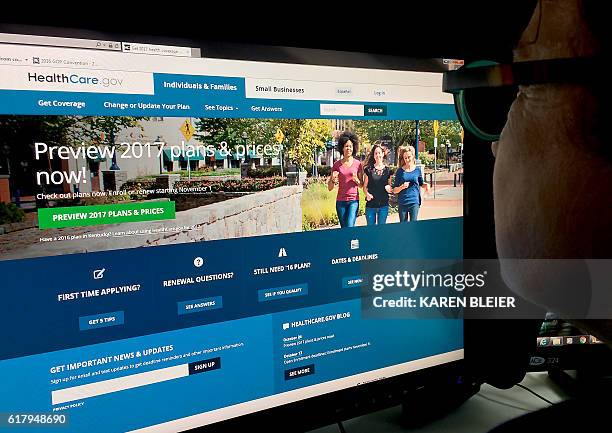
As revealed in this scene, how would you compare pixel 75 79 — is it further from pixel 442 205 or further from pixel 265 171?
pixel 442 205

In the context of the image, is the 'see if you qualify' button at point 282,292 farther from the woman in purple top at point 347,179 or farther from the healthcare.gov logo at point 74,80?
the healthcare.gov logo at point 74,80

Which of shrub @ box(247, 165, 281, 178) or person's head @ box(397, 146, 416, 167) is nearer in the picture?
shrub @ box(247, 165, 281, 178)

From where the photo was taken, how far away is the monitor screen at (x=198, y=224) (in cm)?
51

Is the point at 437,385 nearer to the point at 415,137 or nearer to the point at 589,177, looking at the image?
the point at 415,137

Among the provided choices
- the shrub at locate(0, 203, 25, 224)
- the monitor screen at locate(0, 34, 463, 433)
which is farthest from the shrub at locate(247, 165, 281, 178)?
the shrub at locate(0, 203, 25, 224)

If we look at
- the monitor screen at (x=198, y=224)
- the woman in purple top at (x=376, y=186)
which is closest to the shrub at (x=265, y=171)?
the monitor screen at (x=198, y=224)

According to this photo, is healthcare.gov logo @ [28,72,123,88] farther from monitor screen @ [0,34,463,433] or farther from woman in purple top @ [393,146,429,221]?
woman in purple top @ [393,146,429,221]

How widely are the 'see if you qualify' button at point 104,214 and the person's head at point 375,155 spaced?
26cm

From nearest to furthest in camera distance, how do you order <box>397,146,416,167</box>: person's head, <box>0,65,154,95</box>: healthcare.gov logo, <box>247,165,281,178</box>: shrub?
1. <box>0,65,154,95</box>: healthcare.gov logo
2. <box>247,165,281,178</box>: shrub
3. <box>397,146,416,167</box>: person's head

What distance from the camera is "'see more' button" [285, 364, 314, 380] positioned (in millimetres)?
651

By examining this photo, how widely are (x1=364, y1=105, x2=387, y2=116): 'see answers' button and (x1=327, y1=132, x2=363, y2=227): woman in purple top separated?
0.03 m

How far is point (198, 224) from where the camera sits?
584 mm

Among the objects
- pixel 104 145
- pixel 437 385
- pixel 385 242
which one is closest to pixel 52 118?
pixel 104 145

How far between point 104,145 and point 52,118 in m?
0.05
